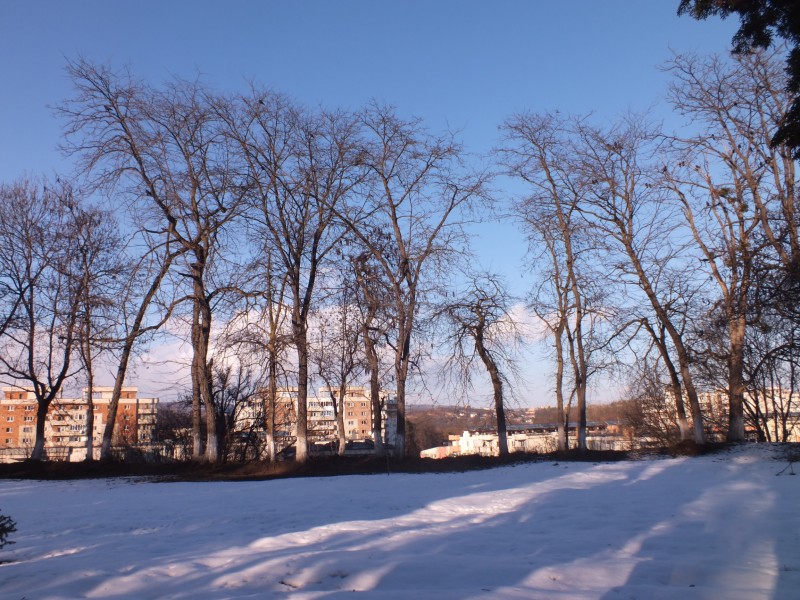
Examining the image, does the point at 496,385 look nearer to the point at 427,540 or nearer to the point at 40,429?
the point at 427,540

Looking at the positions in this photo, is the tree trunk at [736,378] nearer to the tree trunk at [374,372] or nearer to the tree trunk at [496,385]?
the tree trunk at [496,385]

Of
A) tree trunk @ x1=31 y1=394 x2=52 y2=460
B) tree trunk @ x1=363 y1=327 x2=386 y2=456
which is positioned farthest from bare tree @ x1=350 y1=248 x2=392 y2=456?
tree trunk @ x1=31 y1=394 x2=52 y2=460

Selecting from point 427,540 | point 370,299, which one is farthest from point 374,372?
point 427,540

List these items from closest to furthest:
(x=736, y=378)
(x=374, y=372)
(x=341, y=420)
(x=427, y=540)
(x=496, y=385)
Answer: (x=427, y=540)
(x=736, y=378)
(x=496, y=385)
(x=374, y=372)
(x=341, y=420)

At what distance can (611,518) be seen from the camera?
31.3 feet

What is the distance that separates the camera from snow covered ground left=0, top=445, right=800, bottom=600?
588cm

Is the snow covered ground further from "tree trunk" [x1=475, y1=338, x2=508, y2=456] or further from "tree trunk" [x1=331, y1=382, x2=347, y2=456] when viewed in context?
"tree trunk" [x1=331, y1=382, x2=347, y2=456]

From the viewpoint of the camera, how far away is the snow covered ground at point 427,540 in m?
5.88

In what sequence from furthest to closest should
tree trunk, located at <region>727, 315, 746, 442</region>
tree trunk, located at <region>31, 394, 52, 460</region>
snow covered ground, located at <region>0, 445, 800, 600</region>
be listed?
tree trunk, located at <region>31, 394, 52, 460</region>, tree trunk, located at <region>727, 315, 746, 442</region>, snow covered ground, located at <region>0, 445, 800, 600</region>

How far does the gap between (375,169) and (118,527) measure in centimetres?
1650

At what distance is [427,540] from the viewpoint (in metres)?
8.16

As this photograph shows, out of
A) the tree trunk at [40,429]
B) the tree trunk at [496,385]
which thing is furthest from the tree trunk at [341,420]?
the tree trunk at [40,429]

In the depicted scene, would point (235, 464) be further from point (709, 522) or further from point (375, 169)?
point (709, 522)

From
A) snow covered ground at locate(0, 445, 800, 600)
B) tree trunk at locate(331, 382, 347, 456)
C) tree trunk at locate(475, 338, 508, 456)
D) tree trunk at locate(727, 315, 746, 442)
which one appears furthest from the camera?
tree trunk at locate(331, 382, 347, 456)
